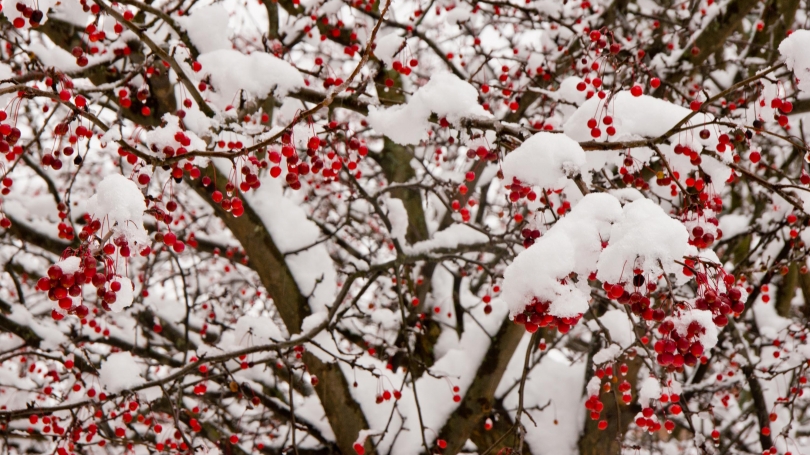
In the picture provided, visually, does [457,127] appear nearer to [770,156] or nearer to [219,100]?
[219,100]

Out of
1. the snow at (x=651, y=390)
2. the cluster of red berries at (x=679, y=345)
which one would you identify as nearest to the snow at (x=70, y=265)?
the cluster of red berries at (x=679, y=345)

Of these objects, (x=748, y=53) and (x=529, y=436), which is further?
(x=748, y=53)

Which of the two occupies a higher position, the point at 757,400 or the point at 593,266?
the point at 757,400

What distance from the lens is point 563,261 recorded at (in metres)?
1.50

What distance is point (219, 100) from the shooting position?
2982mm

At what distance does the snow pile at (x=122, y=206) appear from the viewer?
163 centimetres

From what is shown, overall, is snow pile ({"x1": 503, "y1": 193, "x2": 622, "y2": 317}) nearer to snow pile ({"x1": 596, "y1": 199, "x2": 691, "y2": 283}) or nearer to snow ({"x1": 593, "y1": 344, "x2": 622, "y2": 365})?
snow pile ({"x1": 596, "y1": 199, "x2": 691, "y2": 283})

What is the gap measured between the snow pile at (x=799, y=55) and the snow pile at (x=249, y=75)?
2073 mm

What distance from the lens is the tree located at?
5.62ft

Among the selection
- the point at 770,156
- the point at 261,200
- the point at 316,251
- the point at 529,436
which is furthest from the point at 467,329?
the point at 770,156

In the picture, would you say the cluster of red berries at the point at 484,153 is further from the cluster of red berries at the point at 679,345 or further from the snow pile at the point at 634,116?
the cluster of red berries at the point at 679,345

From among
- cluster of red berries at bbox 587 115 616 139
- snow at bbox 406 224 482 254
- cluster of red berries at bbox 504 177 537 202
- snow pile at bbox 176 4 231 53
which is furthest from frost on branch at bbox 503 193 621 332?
snow pile at bbox 176 4 231 53

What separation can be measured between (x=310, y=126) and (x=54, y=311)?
1.20 meters

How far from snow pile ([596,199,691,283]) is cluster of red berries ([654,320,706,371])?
16 centimetres
